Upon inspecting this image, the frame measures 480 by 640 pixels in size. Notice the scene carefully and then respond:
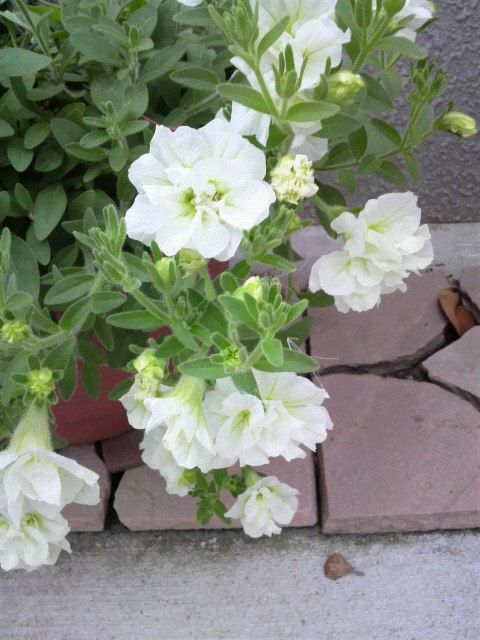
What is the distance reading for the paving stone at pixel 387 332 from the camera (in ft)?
4.83

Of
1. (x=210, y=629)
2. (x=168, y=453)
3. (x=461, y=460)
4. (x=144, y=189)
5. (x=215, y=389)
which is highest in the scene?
(x=144, y=189)

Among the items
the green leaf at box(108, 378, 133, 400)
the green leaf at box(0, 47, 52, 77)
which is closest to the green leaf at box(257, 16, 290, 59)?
the green leaf at box(0, 47, 52, 77)

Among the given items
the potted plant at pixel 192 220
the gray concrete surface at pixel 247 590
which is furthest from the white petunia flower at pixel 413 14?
the gray concrete surface at pixel 247 590

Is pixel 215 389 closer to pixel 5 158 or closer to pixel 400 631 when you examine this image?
pixel 5 158

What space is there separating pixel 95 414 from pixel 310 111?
0.71 meters

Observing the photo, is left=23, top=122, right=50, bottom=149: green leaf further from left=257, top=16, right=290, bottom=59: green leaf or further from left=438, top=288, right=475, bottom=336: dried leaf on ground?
left=438, top=288, right=475, bottom=336: dried leaf on ground

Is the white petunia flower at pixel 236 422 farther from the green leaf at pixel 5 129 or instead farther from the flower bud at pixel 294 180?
the green leaf at pixel 5 129

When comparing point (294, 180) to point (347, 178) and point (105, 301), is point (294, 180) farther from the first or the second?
point (347, 178)

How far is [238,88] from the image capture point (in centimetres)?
75

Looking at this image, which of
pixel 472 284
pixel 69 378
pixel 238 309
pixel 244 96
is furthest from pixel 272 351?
pixel 472 284

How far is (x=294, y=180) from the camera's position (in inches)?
29.4

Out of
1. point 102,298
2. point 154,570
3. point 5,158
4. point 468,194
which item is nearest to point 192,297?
point 102,298

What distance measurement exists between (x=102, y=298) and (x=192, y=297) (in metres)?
0.10

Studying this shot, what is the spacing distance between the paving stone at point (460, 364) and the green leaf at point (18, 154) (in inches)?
32.5
